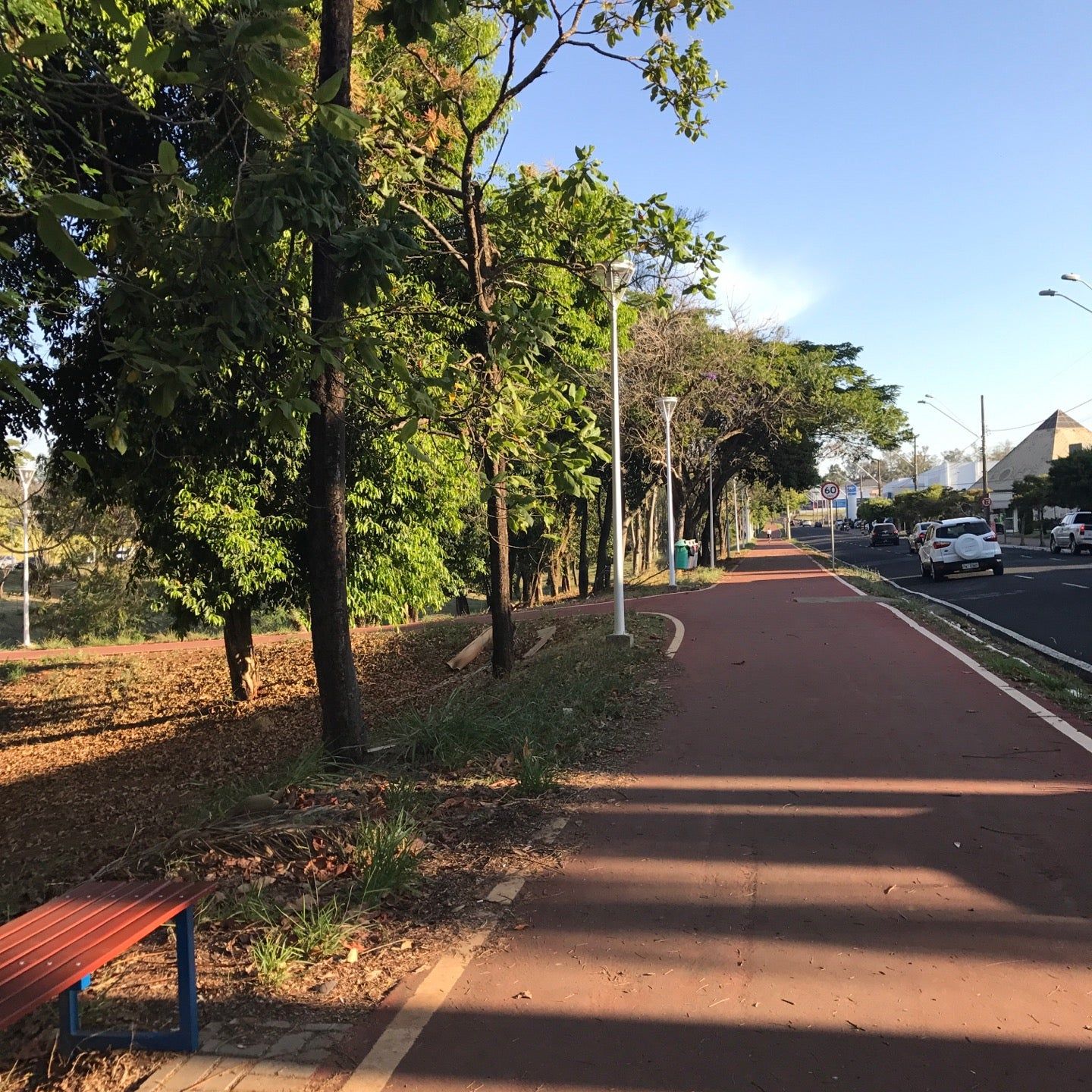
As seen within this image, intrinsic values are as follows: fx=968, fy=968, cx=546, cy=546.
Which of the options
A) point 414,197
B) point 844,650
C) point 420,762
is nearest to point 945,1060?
point 420,762

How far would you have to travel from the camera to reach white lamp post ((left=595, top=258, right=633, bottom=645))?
1172 cm

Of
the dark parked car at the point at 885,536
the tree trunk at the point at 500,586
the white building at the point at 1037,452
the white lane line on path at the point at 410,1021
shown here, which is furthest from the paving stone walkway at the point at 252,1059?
the white building at the point at 1037,452

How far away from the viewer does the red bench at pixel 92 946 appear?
2994 millimetres

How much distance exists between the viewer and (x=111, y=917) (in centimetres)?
337

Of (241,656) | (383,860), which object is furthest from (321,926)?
(241,656)

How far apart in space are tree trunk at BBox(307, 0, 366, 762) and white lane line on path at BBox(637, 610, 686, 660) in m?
6.55

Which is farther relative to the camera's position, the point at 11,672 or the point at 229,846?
the point at 11,672

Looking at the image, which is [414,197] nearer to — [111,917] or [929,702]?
[929,702]

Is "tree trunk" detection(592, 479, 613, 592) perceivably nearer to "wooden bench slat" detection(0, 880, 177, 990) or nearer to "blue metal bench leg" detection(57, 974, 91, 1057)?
"wooden bench slat" detection(0, 880, 177, 990)

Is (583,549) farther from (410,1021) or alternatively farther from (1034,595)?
(410,1021)

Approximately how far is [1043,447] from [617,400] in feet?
231

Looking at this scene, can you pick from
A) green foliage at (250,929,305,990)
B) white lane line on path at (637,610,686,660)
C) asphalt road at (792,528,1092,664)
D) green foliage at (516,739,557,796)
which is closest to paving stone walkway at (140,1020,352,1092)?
green foliage at (250,929,305,990)

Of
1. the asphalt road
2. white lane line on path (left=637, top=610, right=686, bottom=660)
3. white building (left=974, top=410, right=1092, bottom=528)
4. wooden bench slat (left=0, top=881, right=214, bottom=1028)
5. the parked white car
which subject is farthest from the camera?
white building (left=974, top=410, right=1092, bottom=528)

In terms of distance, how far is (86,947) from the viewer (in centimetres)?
311
